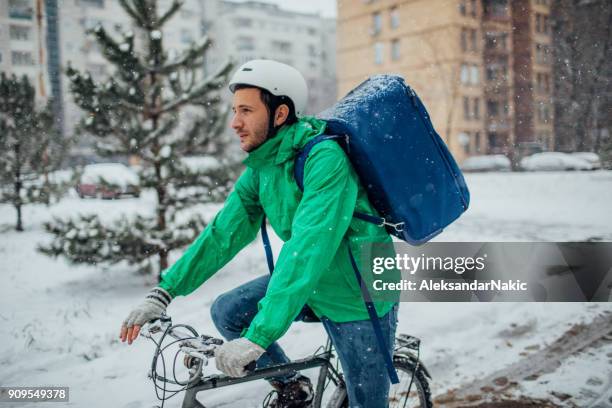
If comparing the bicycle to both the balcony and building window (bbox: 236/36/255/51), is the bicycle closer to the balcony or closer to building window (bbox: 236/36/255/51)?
the balcony

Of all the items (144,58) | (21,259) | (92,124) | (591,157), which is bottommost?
(21,259)

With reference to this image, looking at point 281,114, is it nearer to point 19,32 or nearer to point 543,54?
point 543,54

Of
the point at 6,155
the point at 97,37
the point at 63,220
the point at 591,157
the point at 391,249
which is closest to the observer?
the point at 391,249

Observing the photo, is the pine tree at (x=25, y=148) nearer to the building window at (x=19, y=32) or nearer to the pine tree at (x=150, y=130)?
the building window at (x=19, y=32)

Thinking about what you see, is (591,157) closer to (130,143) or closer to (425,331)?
(425,331)

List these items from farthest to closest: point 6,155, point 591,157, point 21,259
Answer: point 6,155, point 21,259, point 591,157

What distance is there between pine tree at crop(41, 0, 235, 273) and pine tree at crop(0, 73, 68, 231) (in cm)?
494

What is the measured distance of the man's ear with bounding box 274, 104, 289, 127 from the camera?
2.08 meters

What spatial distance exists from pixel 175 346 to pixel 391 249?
2961 mm

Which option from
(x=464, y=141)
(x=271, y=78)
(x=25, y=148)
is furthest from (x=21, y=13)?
(x=464, y=141)

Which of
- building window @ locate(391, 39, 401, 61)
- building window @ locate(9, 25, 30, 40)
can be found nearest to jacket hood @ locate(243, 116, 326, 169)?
building window @ locate(9, 25, 30, 40)

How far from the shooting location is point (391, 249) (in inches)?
83.0

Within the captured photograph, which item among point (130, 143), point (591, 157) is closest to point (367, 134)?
point (130, 143)

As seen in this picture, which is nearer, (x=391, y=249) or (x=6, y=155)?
(x=391, y=249)
